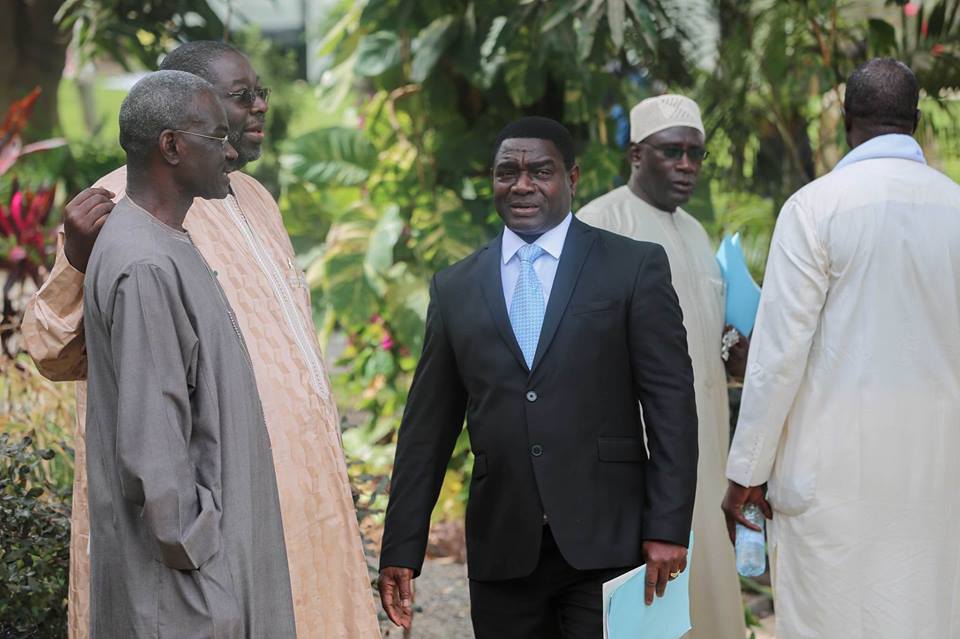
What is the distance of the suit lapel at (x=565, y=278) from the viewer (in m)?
3.87

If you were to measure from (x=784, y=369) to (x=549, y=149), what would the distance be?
0.98m

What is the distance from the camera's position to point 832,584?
13.9ft

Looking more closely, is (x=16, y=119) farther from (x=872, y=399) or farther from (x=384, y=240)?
(x=872, y=399)

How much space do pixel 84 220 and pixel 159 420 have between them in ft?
2.19

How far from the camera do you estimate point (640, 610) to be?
3689mm

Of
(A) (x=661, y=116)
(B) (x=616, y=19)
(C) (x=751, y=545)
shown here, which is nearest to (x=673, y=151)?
(A) (x=661, y=116)

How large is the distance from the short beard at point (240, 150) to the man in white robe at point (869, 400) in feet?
5.32

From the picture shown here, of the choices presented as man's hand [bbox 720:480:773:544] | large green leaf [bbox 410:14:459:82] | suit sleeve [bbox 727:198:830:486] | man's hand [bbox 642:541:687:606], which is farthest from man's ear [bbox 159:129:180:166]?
large green leaf [bbox 410:14:459:82]

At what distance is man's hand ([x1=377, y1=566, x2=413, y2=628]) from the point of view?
3994mm

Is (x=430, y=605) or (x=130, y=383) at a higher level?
(x=130, y=383)

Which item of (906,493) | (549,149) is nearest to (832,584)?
(906,493)

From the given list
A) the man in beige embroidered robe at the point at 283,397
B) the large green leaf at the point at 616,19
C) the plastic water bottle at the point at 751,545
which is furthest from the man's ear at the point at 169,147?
the large green leaf at the point at 616,19

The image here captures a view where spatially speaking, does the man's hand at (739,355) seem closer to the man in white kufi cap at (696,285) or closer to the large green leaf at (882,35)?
the man in white kufi cap at (696,285)

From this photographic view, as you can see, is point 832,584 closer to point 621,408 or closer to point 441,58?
point 621,408
